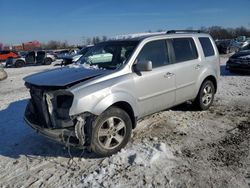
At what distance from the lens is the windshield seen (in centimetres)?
527

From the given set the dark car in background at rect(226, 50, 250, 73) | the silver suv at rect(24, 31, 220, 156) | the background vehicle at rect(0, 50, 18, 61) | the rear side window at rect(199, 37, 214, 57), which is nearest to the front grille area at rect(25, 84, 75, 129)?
the silver suv at rect(24, 31, 220, 156)

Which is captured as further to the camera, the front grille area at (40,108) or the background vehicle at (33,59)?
the background vehicle at (33,59)

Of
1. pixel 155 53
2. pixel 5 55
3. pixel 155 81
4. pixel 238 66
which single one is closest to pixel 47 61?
pixel 5 55

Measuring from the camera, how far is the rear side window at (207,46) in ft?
22.5

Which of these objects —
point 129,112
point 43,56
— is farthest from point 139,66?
point 43,56

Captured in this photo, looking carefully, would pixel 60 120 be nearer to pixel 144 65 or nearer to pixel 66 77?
pixel 66 77

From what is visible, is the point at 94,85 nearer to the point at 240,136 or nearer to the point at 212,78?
the point at 240,136

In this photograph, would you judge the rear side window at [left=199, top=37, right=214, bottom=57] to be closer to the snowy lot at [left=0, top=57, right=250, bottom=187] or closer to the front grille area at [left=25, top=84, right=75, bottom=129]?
the snowy lot at [left=0, top=57, right=250, bottom=187]

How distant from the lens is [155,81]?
5359 mm

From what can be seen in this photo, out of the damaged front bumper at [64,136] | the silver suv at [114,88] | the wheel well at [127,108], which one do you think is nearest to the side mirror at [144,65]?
the silver suv at [114,88]

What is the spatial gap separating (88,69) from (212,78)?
11.1ft

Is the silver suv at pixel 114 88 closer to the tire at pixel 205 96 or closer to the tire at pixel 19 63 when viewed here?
the tire at pixel 205 96

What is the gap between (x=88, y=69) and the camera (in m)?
5.22

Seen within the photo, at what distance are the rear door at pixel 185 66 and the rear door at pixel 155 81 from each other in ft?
0.74
